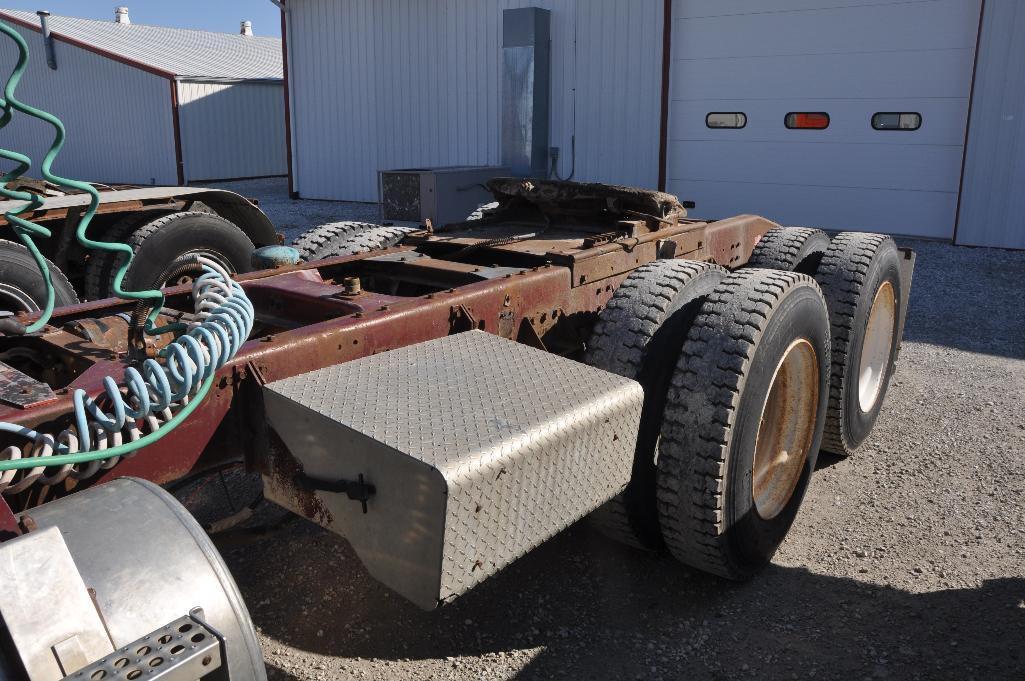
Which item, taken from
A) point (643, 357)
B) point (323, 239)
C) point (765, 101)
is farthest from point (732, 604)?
point (765, 101)

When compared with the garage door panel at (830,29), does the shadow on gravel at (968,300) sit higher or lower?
lower

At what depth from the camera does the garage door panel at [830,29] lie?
995cm

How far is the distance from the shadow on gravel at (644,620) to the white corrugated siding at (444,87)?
9602 millimetres

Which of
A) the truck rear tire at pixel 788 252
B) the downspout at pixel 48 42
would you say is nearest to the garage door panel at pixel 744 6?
the truck rear tire at pixel 788 252

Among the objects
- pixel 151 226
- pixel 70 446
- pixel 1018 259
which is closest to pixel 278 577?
pixel 70 446

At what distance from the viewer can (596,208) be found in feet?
15.0

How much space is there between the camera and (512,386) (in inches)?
96.4

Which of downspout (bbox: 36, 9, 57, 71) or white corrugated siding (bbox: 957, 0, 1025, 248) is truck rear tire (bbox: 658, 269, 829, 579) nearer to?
white corrugated siding (bbox: 957, 0, 1025, 248)

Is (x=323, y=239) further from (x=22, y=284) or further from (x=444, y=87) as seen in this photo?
(x=444, y=87)

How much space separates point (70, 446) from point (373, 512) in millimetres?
666

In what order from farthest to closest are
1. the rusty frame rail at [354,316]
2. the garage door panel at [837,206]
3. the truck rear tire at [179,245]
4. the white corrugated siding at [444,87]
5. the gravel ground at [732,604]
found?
the white corrugated siding at [444,87] → the garage door panel at [837,206] → the truck rear tire at [179,245] → the gravel ground at [732,604] → the rusty frame rail at [354,316]

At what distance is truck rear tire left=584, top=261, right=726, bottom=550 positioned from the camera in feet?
9.96

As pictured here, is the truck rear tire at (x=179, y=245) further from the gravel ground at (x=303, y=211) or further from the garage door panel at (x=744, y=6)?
the garage door panel at (x=744, y=6)

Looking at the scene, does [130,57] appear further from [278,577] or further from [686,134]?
[278,577]
